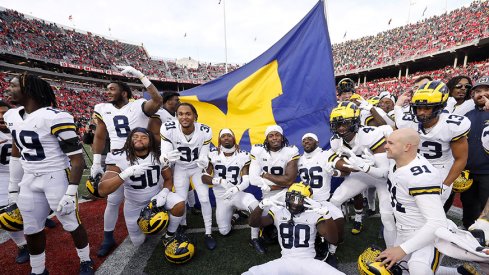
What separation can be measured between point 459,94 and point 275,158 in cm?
290

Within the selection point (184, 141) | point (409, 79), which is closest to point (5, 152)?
point (184, 141)

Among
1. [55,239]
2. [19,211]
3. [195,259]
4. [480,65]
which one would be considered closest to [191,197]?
[195,259]

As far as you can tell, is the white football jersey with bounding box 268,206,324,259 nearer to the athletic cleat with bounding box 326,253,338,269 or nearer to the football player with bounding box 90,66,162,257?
the athletic cleat with bounding box 326,253,338,269

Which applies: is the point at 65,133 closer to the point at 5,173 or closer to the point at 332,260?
the point at 5,173

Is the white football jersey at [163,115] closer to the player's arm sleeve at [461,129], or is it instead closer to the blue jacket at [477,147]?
the player's arm sleeve at [461,129]

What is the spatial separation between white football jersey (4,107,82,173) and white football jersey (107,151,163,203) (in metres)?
0.69

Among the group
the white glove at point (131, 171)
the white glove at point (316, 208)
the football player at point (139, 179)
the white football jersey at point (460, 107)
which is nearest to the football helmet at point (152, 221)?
the football player at point (139, 179)

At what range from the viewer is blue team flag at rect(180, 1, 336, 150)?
5195 mm

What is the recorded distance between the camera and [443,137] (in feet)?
9.79

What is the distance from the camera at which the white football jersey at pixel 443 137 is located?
290 cm

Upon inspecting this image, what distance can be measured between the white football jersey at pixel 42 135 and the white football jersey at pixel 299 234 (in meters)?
2.61

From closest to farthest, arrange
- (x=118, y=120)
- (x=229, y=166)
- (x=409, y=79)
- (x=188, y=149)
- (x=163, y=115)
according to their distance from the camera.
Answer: (x=118, y=120), (x=188, y=149), (x=229, y=166), (x=163, y=115), (x=409, y=79)

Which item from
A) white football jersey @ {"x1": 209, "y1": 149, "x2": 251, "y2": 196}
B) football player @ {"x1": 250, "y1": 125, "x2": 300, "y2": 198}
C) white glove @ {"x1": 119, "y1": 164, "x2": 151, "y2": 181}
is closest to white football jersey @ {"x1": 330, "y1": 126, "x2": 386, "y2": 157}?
football player @ {"x1": 250, "y1": 125, "x2": 300, "y2": 198}

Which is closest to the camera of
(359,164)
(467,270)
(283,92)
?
(467,270)
